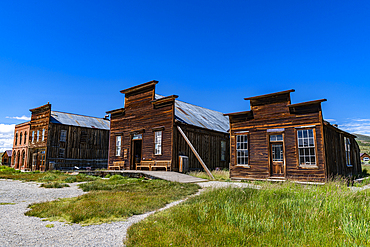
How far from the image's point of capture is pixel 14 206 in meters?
9.03

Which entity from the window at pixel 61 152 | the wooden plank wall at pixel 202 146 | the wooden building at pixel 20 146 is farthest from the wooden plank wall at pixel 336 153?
the wooden building at pixel 20 146

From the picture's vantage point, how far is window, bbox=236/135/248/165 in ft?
55.1

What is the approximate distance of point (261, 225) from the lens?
5418 millimetres

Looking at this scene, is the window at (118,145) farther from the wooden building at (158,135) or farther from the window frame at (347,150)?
the window frame at (347,150)

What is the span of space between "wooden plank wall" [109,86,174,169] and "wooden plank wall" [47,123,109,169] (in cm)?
1047

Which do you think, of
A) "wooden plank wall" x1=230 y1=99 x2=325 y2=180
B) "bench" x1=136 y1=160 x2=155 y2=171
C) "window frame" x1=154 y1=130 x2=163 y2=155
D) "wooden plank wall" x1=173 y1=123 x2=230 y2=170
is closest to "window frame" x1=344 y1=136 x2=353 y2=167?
"wooden plank wall" x1=230 y1=99 x2=325 y2=180

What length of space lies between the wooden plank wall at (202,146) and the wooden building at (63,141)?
18.0 m

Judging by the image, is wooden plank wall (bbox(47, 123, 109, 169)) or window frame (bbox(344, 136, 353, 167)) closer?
window frame (bbox(344, 136, 353, 167))

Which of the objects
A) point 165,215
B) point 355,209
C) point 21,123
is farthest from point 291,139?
point 21,123

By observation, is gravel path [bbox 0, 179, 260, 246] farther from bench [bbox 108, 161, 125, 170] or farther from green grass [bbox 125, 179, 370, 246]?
bench [bbox 108, 161, 125, 170]

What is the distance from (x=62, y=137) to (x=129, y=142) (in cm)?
1359

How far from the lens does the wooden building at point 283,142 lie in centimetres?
1424

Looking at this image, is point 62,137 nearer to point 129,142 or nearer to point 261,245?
point 129,142

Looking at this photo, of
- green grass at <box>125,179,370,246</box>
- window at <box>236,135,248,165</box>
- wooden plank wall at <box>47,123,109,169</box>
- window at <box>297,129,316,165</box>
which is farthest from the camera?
wooden plank wall at <box>47,123,109,169</box>
